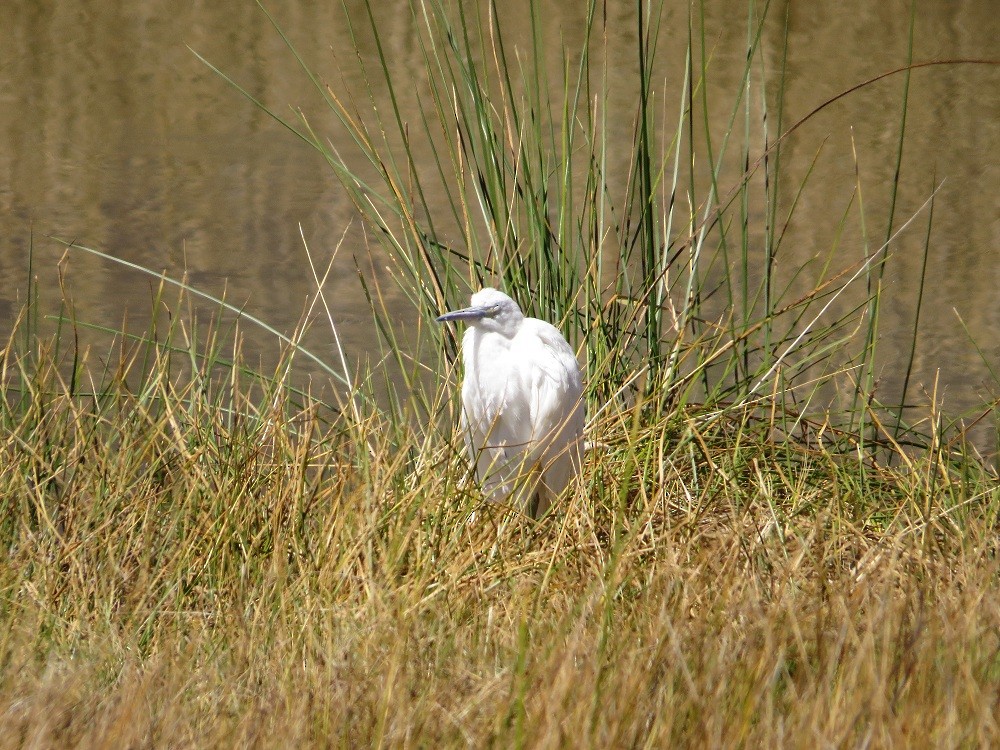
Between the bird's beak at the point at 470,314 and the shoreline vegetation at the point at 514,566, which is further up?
the bird's beak at the point at 470,314

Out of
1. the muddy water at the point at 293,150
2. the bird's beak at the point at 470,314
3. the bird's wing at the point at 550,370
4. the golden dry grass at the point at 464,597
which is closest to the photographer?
the golden dry grass at the point at 464,597

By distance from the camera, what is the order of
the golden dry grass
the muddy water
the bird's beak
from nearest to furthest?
the golden dry grass, the bird's beak, the muddy water

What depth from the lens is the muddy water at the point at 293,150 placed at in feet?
16.8

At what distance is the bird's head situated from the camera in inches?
78.3

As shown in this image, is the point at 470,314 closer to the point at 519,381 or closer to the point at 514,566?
the point at 519,381

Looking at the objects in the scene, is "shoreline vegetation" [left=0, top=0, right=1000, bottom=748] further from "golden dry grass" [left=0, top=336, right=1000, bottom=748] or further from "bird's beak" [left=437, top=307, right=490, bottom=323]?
"bird's beak" [left=437, top=307, right=490, bottom=323]

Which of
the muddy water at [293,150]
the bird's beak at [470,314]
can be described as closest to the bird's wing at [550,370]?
the bird's beak at [470,314]

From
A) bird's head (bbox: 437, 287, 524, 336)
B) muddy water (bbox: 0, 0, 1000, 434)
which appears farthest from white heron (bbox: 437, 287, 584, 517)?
muddy water (bbox: 0, 0, 1000, 434)

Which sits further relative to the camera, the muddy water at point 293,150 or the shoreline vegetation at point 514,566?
the muddy water at point 293,150

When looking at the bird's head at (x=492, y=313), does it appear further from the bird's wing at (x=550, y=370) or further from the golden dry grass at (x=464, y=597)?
the golden dry grass at (x=464, y=597)

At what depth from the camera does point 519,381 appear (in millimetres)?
2131

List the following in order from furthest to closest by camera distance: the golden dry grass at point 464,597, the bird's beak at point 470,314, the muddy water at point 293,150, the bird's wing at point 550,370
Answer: the muddy water at point 293,150 → the bird's wing at point 550,370 → the bird's beak at point 470,314 → the golden dry grass at point 464,597

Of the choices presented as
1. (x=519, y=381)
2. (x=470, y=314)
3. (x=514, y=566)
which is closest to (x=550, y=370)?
(x=519, y=381)

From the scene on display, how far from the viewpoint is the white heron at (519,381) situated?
2031 mm
